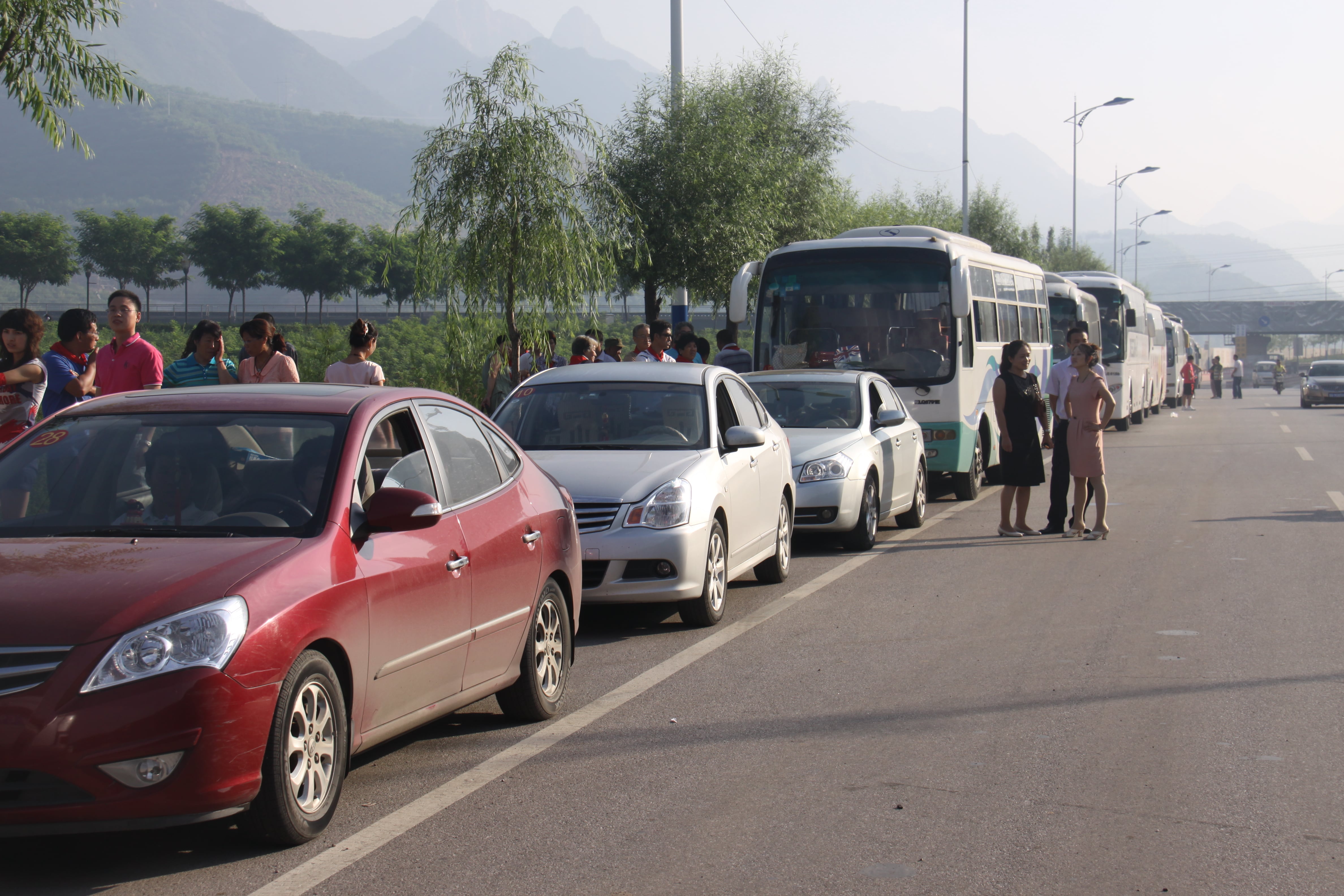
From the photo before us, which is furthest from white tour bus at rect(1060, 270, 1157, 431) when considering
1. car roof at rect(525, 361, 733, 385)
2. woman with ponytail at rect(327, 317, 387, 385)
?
woman with ponytail at rect(327, 317, 387, 385)

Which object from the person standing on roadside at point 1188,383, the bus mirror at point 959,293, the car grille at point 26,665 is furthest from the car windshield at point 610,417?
the person standing on roadside at point 1188,383

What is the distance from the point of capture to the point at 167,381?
10492mm

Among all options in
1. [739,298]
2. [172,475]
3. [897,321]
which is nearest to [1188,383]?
[897,321]

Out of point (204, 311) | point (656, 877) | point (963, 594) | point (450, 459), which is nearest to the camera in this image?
point (656, 877)

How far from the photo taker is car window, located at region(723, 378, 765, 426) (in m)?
9.67

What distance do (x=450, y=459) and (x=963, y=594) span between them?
16.8ft

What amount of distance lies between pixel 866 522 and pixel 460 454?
682 cm

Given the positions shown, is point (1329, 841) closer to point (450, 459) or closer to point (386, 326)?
point (450, 459)

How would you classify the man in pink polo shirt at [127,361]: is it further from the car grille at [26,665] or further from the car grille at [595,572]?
the car grille at [26,665]

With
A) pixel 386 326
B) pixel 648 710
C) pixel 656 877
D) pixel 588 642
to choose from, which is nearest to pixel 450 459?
pixel 648 710

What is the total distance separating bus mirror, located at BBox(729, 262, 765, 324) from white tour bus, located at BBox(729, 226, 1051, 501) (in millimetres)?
13

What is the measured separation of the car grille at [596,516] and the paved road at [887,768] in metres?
0.68

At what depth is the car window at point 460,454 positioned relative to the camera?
547cm

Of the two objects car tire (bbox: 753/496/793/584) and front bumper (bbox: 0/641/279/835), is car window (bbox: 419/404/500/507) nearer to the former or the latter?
front bumper (bbox: 0/641/279/835)
